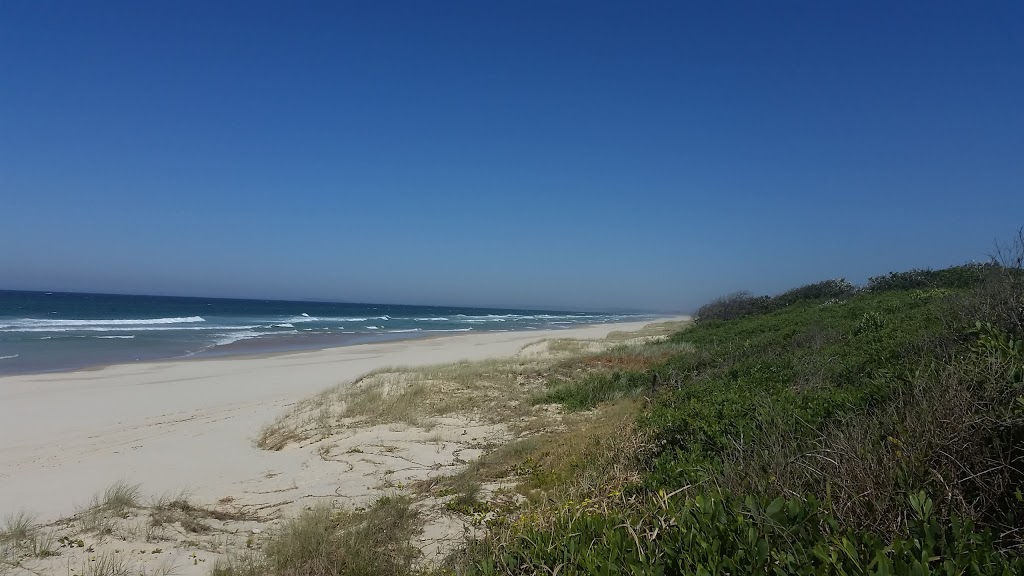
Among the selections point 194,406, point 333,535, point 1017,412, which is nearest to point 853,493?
point 1017,412

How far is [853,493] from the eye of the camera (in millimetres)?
3037

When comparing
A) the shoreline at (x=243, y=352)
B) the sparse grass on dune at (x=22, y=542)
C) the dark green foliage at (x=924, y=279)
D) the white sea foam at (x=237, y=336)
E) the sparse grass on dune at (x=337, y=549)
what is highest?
the dark green foliage at (x=924, y=279)

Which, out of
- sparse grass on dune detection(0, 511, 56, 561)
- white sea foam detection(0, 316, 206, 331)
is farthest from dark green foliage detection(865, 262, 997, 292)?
white sea foam detection(0, 316, 206, 331)

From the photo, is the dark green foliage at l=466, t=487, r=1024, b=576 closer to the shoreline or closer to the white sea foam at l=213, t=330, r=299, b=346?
the shoreline

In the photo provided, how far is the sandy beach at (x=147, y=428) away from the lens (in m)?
7.46

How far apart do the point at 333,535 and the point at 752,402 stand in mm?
4405

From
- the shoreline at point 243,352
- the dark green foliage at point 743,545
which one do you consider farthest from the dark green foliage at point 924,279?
the shoreline at point 243,352

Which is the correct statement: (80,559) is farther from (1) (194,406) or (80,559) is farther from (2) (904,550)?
(1) (194,406)

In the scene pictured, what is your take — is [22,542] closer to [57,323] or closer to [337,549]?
[337,549]

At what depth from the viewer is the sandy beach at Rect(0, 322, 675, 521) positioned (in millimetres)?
7457

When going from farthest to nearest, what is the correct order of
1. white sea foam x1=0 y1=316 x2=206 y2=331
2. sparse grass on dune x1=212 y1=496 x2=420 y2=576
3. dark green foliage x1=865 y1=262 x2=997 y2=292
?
white sea foam x1=0 y1=316 x2=206 y2=331
dark green foliage x1=865 y1=262 x2=997 y2=292
sparse grass on dune x1=212 y1=496 x2=420 y2=576

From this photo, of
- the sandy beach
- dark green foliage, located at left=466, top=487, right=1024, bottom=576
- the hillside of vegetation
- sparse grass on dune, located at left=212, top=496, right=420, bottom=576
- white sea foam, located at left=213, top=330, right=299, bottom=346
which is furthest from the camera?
white sea foam, located at left=213, top=330, right=299, bottom=346

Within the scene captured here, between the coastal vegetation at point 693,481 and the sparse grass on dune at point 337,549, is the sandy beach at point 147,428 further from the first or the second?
the sparse grass on dune at point 337,549

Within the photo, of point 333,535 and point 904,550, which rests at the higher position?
point 904,550
